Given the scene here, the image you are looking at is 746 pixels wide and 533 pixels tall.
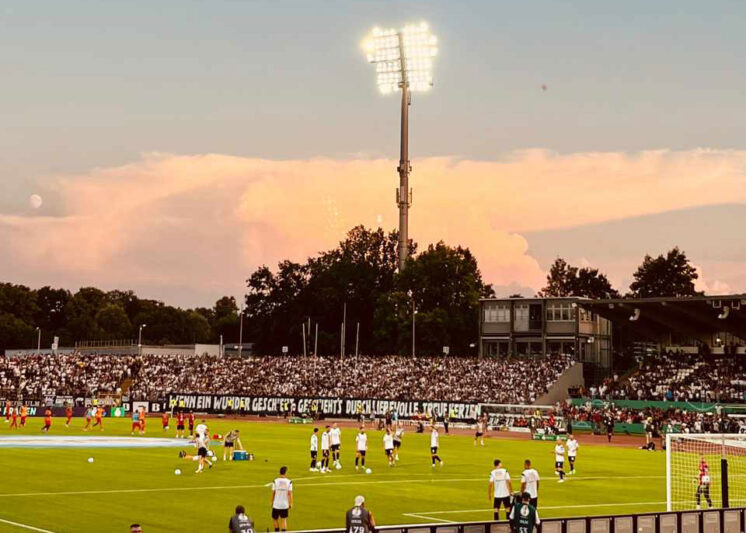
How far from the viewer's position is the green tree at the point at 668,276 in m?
138

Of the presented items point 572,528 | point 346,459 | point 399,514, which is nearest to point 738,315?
point 346,459

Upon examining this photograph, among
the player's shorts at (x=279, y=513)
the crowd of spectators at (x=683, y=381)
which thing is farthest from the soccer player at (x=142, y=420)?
the player's shorts at (x=279, y=513)

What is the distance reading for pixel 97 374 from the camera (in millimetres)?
108688

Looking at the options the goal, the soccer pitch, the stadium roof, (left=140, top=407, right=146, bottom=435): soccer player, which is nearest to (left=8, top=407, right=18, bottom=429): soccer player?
(left=140, top=407, right=146, bottom=435): soccer player

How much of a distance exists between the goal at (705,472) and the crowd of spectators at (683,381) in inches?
1093

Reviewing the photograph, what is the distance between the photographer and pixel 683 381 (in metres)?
81.8

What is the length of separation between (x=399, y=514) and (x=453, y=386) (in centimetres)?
6012

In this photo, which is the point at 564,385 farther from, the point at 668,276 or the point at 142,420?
the point at 668,276

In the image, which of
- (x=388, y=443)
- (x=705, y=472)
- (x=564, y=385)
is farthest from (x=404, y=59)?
(x=705, y=472)

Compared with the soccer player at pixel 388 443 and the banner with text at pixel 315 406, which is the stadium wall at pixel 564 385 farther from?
the soccer player at pixel 388 443

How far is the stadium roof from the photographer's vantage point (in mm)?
81500

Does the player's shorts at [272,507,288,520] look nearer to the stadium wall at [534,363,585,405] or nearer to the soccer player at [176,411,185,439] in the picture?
the soccer player at [176,411,185,439]

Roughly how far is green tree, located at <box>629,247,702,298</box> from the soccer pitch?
8421 centimetres

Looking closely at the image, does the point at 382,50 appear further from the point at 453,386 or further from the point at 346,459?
the point at 346,459
